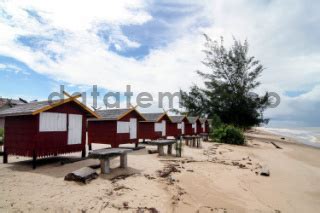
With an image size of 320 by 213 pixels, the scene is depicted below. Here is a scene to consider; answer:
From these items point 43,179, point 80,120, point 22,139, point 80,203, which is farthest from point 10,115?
point 80,203

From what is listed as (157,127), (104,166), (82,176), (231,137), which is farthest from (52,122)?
(231,137)

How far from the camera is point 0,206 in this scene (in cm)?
636

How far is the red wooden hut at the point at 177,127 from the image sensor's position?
94.3 ft

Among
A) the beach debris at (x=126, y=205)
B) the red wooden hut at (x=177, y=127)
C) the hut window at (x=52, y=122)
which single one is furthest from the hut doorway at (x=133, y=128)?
the beach debris at (x=126, y=205)

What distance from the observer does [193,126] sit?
1430 inches

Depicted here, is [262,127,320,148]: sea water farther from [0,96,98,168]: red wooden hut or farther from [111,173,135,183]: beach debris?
[111,173,135,183]: beach debris

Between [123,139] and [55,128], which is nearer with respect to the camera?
[55,128]

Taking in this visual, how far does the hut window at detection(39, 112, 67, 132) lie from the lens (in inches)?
467

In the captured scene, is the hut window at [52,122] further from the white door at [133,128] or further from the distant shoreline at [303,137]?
the distant shoreline at [303,137]

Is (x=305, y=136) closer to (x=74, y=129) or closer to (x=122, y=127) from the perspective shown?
(x=122, y=127)

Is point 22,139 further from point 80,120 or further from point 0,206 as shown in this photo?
point 0,206

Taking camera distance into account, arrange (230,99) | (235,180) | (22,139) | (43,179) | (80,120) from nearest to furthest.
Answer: (43,179), (235,180), (22,139), (80,120), (230,99)

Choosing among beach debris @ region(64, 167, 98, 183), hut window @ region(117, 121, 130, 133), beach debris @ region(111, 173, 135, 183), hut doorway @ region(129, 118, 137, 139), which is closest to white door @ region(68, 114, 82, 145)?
hut window @ region(117, 121, 130, 133)

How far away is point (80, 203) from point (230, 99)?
3826 centimetres
